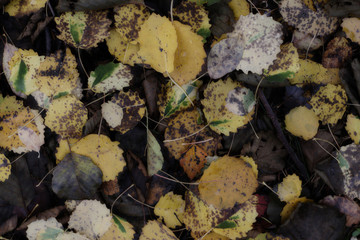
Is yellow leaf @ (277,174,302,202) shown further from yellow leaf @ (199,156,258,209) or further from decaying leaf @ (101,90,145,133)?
decaying leaf @ (101,90,145,133)

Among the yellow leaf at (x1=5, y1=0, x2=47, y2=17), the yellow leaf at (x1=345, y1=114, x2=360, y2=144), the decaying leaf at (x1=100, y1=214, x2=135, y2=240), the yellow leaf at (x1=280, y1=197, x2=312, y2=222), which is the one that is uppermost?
the yellow leaf at (x1=5, y1=0, x2=47, y2=17)

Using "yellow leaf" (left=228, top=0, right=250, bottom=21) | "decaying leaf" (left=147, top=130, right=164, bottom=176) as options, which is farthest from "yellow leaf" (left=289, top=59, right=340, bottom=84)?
"decaying leaf" (left=147, top=130, right=164, bottom=176)

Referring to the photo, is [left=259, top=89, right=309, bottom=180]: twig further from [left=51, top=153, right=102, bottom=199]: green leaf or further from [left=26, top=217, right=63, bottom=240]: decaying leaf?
[left=26, top=217, right=63, bottom=240]: decaying leaf

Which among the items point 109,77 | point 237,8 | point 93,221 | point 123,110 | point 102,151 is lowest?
point 93,221

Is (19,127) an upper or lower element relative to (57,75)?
lower

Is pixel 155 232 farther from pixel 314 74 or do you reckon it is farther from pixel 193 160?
pixel 314 74

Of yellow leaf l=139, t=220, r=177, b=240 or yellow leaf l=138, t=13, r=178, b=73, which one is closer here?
yellow leaf l=138, t=13, r=178, b=73

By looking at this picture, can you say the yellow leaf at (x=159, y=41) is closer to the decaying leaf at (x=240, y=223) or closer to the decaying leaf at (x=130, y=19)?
the decaying leaf at (x=130, y=19)

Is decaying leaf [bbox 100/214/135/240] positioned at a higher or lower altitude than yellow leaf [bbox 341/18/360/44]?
lower

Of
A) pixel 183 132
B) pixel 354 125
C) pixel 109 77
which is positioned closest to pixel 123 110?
pixel 109 77
